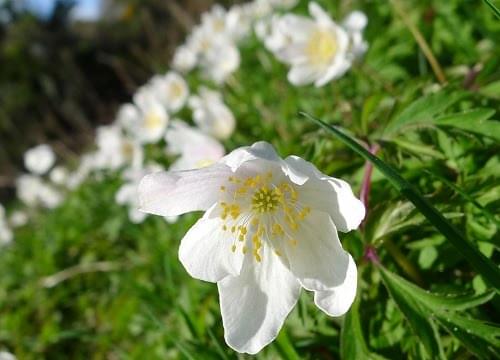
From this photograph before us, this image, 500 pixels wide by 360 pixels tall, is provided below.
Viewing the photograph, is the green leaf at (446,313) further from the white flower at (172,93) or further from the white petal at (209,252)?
the white flower at (172,93)

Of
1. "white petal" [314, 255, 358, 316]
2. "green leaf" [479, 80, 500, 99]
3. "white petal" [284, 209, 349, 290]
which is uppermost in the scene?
"white petal" [284, 209, 349, 290]

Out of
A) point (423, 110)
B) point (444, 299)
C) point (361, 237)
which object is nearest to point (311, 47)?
point (423, 110)

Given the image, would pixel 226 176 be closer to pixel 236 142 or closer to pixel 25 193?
pixel 236 142

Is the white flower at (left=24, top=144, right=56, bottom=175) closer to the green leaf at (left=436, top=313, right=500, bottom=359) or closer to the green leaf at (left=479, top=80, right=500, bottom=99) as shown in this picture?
the green leaf at (left=479, top=80, right=500, bottom=99)

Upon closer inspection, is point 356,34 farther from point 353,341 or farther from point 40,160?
point 40,160

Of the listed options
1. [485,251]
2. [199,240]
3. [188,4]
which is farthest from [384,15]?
[188,4]

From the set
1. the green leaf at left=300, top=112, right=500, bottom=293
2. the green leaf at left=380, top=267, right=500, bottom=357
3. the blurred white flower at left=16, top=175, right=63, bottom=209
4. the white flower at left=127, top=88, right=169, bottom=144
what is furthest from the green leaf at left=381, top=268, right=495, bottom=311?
the blurred white flower at left=16, top=175, right=63, bottom=209
